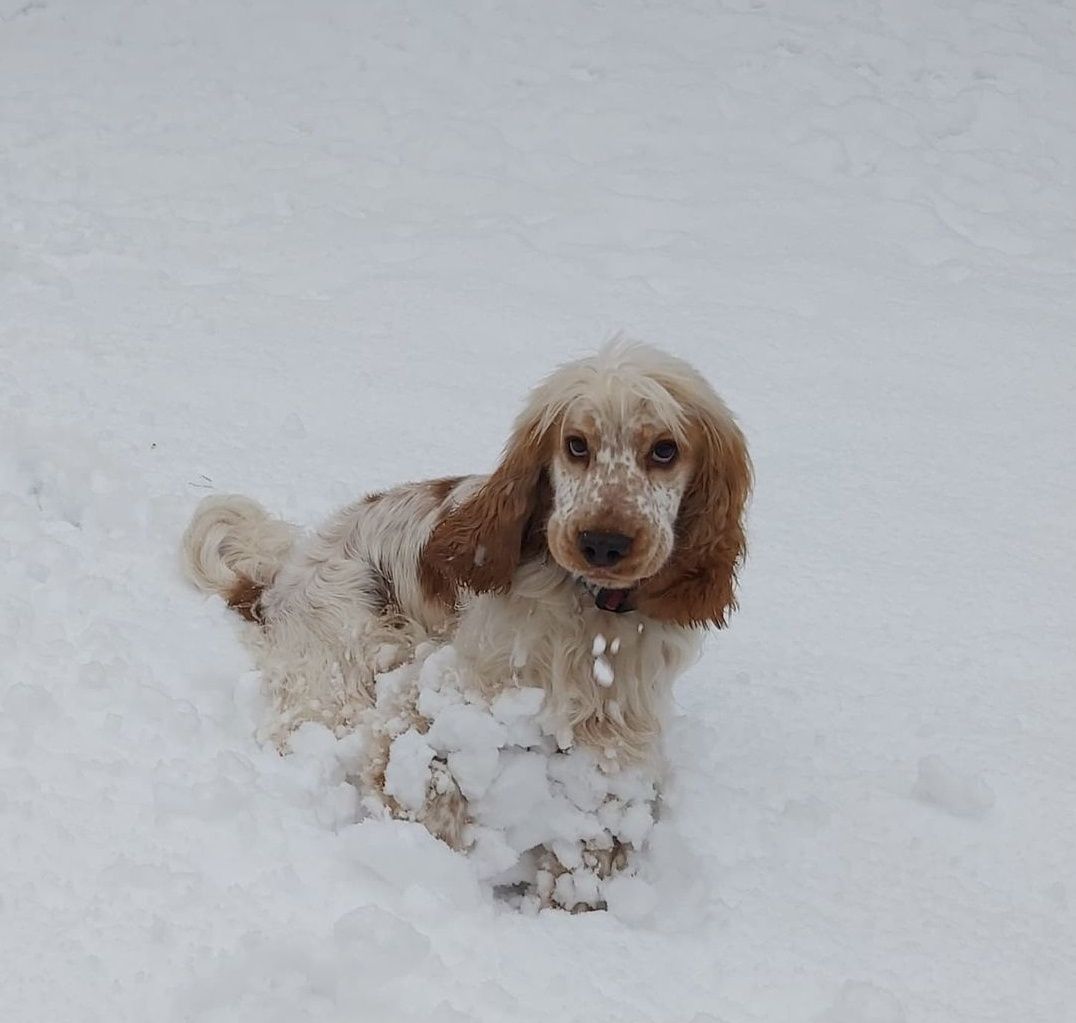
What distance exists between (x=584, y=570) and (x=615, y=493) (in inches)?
8.3

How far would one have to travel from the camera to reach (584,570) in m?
3.02

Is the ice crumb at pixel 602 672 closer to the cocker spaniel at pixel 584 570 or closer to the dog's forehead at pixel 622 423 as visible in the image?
the cocker spaniel at pixel 584 570

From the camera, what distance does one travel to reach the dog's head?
3.10m

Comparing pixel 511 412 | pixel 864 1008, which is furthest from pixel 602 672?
pixel 511 412

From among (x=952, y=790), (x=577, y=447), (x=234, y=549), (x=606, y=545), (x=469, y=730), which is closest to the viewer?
(x=606, y=545)

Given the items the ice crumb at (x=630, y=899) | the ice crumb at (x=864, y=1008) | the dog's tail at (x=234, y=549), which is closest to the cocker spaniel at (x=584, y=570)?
the ice crumb at (x=630, y=899)

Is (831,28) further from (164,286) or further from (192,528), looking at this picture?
(192,528)

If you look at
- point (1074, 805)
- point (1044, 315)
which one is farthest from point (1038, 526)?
point (1044, 315)

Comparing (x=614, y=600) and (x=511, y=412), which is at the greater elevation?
(x=511, y=412)

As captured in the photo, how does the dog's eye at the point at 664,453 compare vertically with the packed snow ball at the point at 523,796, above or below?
above

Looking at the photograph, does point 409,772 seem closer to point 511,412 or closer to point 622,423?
point 622,423

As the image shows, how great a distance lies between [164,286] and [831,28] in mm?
6353

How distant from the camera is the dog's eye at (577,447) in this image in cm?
319

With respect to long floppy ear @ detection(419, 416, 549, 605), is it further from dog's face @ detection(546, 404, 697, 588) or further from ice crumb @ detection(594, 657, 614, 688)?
ice crumb @ detection(594, 657, 614, 688)
